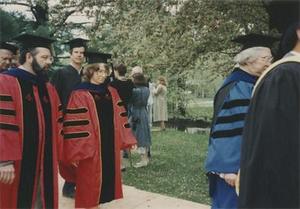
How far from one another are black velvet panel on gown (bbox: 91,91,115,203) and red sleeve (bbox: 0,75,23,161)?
123 cm

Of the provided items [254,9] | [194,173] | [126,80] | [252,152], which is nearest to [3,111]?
[252,152]

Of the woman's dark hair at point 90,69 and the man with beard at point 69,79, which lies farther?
the man with beard at point 69,79

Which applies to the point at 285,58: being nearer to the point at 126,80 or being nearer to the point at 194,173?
the point at 126,80

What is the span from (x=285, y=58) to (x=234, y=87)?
166 cm

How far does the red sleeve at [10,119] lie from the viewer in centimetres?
409

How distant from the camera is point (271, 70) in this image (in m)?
2.32

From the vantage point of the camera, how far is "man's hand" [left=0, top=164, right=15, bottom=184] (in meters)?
4.02

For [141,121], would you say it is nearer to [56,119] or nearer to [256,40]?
[56,119]

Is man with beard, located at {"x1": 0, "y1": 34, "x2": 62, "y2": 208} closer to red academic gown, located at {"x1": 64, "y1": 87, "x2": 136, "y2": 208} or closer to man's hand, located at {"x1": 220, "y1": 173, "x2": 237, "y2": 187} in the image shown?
red academic gown, located at {"x1": 64, "y1": 87, "x2": 136, "y2": 208}

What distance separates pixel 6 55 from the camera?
5.46 meters

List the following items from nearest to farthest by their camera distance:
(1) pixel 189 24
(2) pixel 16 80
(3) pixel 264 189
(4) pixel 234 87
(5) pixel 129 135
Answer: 1. (3) pixel 264 189
2. (4) pixel 234 87
3. (2) pixel 16 80
4. (5) pixel 129 135
5. (1) pixel 189 24

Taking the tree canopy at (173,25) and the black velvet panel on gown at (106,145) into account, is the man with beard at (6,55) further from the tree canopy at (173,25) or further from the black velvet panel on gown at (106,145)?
the tree canopy at (173,25)

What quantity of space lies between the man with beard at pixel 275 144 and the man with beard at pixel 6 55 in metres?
3.68

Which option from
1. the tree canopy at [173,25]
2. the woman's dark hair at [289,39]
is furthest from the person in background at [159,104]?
the woman's dark hair at [289,39]
